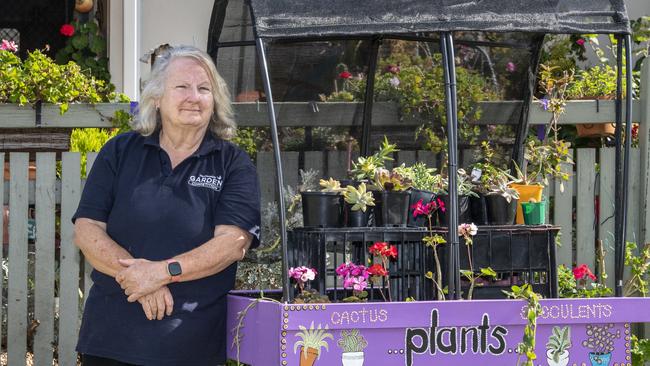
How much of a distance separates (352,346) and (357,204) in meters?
0.59

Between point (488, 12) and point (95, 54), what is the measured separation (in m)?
4.46

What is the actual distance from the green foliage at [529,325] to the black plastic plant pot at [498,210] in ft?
1.81

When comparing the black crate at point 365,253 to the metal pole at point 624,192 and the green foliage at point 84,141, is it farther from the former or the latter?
the green foliage at point 84,141

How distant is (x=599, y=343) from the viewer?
11.3ft

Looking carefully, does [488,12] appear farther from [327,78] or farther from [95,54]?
[95,54]

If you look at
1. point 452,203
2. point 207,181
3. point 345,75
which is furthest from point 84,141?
point 452,203

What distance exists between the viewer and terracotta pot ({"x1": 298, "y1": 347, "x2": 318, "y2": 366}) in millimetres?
3203

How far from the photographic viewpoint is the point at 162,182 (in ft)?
11.3

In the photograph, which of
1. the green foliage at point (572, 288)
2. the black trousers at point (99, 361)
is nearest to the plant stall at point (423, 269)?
the black trousers at point (99, 361)

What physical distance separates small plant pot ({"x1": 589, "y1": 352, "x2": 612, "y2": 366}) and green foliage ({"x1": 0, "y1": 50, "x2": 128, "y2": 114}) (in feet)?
8.82

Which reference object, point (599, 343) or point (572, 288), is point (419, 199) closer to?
point (599, 343)

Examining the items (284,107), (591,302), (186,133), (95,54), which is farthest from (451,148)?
(95,54)

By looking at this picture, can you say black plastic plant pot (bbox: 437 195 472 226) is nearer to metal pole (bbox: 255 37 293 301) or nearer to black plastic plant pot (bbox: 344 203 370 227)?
black plastic plant pot (bbox: 344 203 370 227)

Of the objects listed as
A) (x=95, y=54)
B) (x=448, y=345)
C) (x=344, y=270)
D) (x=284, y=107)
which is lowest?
(x=448, y=345)
